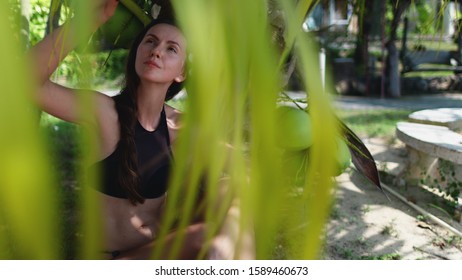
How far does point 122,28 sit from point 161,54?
0.45 ft

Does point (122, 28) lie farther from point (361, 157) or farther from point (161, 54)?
point (361, 157)

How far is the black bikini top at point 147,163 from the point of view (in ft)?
4.17

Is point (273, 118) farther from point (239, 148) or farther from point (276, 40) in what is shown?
point (276, 40)

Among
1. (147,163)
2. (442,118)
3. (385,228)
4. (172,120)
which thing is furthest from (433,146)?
(147,163)

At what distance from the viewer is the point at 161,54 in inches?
44.4

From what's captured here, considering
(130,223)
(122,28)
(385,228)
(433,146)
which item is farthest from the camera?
(433,146)

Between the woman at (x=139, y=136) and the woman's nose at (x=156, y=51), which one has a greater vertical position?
the woman's nose at (x=156, y=51)

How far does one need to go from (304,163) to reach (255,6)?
863mm

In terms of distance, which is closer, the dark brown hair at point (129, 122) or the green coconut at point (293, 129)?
the green coconut at point (293, 129)

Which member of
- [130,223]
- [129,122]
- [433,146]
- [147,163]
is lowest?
[433,146]

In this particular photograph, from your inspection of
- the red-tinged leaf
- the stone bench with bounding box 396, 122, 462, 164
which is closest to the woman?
the red-tinged leaf

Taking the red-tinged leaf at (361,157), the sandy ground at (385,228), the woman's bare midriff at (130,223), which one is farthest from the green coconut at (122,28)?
the sandy ground at (385,228)

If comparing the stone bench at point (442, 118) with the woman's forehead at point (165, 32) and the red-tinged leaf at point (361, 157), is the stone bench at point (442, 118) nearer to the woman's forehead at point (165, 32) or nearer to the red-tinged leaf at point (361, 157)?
the red-tinged leaf at point (361, 157)

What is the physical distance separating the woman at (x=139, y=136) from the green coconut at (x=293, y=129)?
236 millimetres
